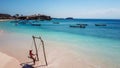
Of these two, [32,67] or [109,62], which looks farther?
[109,62]

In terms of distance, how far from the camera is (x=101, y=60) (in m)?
15.8

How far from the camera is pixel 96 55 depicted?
17.7 m

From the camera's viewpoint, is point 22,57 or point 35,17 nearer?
point 22,57

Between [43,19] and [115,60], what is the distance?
120 m

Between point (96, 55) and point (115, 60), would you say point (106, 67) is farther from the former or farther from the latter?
point (96, 55)

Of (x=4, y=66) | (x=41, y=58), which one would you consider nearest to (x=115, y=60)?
(x=41, y=58)

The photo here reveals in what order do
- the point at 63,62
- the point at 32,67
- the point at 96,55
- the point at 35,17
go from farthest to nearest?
the point at 35,17
the point at 96,55
the point at 63,62
the point at 32,67

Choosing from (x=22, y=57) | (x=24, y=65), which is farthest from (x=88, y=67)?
(x=22, y=57)

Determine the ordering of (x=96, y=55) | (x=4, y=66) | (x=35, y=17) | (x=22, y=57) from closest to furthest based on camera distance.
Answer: (x=4, y=66), (x=22, y=57), (x=96, y=55), (x=35, y=17)

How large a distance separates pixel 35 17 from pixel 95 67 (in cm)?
Result: 12069

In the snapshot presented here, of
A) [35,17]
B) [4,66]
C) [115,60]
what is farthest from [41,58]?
[35,17]

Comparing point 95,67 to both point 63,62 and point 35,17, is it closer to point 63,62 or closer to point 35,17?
point 63,62

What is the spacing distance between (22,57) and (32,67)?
3308 mm

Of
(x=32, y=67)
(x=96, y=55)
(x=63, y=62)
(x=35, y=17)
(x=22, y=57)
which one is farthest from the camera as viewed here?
(x=35, y=17)
